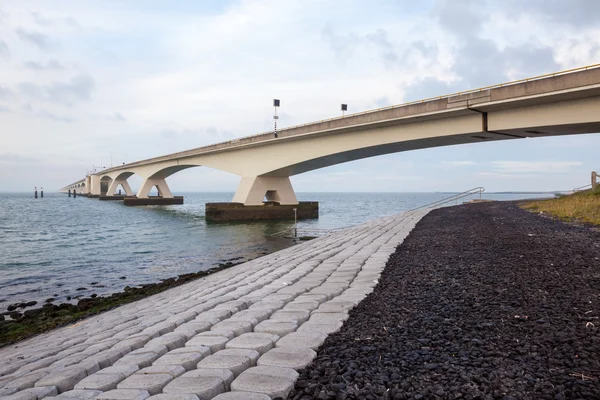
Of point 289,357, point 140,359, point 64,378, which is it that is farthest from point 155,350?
point 289,357

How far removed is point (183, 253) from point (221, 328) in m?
15.5

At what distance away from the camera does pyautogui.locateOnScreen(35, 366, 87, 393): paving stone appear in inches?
136

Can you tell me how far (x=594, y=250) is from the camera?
848cm

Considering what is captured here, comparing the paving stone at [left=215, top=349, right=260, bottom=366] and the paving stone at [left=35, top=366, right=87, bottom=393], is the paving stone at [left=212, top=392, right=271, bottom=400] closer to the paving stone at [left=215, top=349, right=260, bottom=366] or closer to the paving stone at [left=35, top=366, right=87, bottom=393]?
the paving stone at [left=215, top=349, right=260, bottom=366]

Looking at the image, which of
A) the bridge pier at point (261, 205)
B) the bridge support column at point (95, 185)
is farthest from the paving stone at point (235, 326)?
the bridge support column at point (95, 185)

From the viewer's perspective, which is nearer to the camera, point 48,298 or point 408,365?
point 408,365

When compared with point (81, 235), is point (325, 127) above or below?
above

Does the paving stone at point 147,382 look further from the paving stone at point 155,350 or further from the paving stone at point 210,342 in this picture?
the paving stone at point 210,342

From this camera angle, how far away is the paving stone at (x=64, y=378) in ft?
11.3

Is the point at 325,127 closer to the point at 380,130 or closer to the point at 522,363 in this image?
the point at 380,130

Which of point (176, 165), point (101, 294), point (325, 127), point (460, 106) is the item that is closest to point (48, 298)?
point (101, 294)

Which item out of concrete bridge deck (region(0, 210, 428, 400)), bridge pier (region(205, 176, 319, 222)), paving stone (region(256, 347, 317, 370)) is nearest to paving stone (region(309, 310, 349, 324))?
concrete bridge deck (region(0, 210, 428, 400))

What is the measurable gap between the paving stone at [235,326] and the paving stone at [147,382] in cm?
118

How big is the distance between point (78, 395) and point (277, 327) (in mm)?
1960
